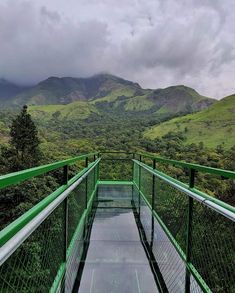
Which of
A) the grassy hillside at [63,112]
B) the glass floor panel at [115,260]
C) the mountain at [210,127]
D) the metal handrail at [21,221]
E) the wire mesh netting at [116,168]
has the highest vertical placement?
the grassy hillside at [63,112]

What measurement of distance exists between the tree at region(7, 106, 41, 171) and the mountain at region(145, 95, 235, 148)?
2852 cm

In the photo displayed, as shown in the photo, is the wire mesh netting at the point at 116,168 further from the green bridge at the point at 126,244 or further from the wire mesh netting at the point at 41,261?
the wire mesh netting at the point at 41,261

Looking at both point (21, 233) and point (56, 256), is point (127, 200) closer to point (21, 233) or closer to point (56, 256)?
point (56, 256)

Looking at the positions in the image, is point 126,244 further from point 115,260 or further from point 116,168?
point 116,168

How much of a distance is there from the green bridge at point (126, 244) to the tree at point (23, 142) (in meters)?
36.7

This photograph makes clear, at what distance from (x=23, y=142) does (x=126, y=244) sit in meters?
38.1

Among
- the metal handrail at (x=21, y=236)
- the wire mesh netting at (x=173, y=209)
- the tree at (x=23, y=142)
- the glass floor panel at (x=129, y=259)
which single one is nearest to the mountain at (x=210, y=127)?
Answer: the tree at (x=23, y=142)

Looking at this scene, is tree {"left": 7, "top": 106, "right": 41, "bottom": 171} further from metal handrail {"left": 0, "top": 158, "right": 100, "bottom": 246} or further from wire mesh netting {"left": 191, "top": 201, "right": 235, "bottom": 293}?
metal handrail {"left": 0, "top": 158, "right": 100, "bottom": 246}

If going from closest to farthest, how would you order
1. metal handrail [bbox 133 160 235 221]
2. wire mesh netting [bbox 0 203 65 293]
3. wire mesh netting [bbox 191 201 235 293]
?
wire mesh netting [bbox 0 203 65 293]
metal handrail [bbox 133 160 235 221]
wire mesh netting [bbox 191 201 235 293]

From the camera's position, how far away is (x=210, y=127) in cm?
6681

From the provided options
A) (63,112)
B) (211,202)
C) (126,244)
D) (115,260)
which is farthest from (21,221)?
(63,112)

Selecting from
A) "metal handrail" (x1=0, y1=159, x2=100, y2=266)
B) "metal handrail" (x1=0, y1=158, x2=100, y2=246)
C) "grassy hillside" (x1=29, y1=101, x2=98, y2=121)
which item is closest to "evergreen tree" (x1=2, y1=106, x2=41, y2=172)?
"metal handrail" (x1=0, y1=158, x2=100, y2=246)

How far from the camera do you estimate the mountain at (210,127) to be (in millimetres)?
57784

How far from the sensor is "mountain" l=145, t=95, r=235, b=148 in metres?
57.8
